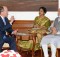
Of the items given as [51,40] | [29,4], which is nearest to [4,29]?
[51,40]

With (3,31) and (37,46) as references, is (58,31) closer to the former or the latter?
(37,46)

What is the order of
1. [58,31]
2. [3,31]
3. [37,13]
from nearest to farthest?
[3,31]
[58,31]
[37,13]

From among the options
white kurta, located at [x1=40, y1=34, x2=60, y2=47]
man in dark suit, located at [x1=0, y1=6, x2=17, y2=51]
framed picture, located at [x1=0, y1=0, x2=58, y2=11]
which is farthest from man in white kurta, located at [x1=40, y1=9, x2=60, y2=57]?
framed picture, located at [x1=0, y1=0, x2=58, y2=11]

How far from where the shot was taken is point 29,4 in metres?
6.65

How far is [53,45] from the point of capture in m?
5.43

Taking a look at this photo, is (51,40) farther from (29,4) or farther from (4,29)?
(29,4)

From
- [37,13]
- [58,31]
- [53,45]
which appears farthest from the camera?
[37,13]

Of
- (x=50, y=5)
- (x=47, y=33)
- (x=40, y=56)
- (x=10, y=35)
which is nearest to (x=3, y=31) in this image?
(x=10, y=35)

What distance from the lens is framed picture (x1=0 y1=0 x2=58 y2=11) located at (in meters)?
6.59

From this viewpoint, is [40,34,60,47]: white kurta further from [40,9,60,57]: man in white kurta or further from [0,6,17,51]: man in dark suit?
[0,6,17,51]: man in dark suit

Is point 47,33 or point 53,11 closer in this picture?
point 47,33

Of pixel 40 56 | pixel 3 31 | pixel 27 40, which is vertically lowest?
pixel 40 56

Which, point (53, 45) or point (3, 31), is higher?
point (3, 31)

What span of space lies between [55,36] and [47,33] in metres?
0.21
